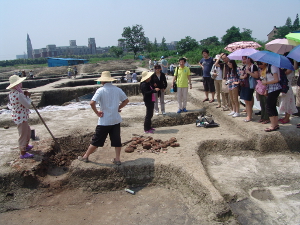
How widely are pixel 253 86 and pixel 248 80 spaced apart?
0.80 feet

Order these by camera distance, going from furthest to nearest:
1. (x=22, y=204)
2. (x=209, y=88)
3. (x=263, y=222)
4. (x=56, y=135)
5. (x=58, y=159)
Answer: (x=209, y=88) < (x=56, y=135) < (x=58, y=159) < (x=22, y=204) < (x=263, y=222)

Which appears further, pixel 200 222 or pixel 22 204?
pixel 22 204

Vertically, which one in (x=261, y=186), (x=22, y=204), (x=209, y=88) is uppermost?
(x=209, y=88)

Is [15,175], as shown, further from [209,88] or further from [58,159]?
[209,88]

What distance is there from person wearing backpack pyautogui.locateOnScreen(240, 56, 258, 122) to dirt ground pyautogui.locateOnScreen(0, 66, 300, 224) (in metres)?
0.48

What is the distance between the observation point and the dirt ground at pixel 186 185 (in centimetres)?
334

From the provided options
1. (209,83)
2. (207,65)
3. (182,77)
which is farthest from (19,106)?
(209,83)

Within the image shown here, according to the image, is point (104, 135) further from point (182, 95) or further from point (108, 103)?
point (182, 95)

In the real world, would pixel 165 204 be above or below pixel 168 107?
below

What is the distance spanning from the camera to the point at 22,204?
3.97 meters

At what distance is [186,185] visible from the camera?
12.7ft

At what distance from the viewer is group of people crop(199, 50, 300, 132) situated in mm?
4849

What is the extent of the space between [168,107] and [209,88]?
146 cm

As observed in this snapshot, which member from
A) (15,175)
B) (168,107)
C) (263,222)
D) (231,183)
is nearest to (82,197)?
(15,175)
